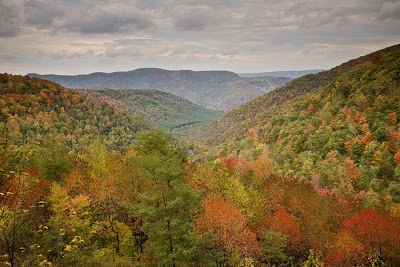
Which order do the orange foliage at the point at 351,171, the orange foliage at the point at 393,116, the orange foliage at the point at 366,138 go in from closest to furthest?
the orange foliage at the point at 351,171, the orange foliage at the point at 366,138, the orange foliage at the point at 393,116

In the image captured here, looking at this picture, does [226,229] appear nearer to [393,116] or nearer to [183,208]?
[183,208]

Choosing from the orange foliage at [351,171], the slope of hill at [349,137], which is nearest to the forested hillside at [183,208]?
the orange foliage at [351,171]

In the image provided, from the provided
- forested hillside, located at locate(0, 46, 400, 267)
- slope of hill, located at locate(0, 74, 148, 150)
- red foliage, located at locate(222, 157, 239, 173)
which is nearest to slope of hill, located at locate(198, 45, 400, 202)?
forested hillside, located at locate(0, 46, 400, 267)

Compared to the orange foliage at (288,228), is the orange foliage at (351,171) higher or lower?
lower

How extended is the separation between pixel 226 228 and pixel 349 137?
92.7 m

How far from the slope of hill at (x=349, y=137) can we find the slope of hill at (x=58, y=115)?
58.5 m

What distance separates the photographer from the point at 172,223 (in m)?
27.3

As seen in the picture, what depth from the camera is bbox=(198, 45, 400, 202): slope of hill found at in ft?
316

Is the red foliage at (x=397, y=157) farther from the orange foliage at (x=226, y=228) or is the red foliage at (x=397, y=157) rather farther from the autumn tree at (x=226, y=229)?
the orange foliage at (x=226, y=228)

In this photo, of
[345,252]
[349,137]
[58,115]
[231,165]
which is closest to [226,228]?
[345,252]

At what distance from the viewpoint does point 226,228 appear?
1377 inches

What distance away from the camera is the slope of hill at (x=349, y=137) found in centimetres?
9644

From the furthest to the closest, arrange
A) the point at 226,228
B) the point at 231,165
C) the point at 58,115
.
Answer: the point at 58,115 < the point at 231,165 < the point at 226,228

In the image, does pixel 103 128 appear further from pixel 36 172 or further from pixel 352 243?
pixel 352 243
